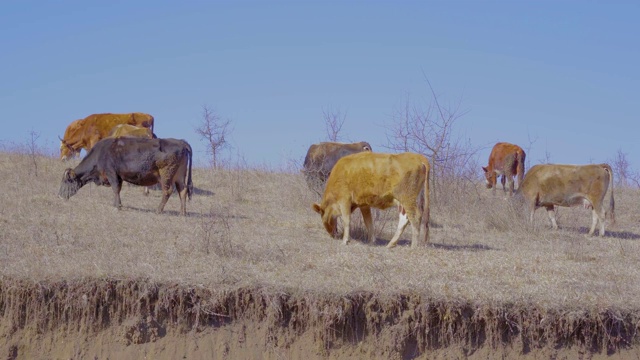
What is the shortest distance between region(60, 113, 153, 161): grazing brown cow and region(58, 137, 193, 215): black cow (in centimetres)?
547

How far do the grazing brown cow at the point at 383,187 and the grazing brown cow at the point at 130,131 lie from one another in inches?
299

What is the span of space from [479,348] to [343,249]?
3.20m

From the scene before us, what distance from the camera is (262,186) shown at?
66.3 ft

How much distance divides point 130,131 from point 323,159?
15.8 feet

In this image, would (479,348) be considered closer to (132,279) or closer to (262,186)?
(132,279)

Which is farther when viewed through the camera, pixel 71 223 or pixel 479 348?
pixel 71 223

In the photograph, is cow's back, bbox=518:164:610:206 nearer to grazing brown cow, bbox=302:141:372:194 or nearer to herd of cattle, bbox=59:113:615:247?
herd of cattle, bbox=59:113:615:247

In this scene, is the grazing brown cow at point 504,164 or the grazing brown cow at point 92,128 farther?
the grazing brown cow at point 504,164

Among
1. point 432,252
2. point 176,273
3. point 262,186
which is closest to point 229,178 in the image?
point 262,186

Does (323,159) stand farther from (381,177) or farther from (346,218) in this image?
(381,177)

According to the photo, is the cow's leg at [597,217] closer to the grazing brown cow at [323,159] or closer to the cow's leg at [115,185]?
the grazing brown cow at [323,159]

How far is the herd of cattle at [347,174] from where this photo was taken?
12.3 m

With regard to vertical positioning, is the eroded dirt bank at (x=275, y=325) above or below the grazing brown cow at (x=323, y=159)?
below

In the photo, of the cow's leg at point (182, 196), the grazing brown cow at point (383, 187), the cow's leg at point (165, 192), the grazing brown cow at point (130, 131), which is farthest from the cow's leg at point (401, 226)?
the grazing brown cow at point (130, 131)
